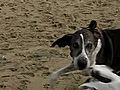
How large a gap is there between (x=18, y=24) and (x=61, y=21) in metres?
0.72

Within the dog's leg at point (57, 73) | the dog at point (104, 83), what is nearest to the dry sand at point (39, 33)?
the dog's leg at point (57, 73)

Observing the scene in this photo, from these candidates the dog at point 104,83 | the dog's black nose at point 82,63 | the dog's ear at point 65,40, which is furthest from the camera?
the dog's ear at point 65,40

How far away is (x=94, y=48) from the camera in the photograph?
4703 millimetres

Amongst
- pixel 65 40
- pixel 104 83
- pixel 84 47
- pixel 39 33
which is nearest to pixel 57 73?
pixel 65 40

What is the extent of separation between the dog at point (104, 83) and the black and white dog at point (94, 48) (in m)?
0.75

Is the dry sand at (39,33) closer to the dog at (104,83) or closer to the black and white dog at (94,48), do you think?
the black and white dog at (94,48)

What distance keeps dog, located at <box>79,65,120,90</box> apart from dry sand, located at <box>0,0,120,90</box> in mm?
1313

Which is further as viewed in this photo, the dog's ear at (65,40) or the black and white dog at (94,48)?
the dog's ear at (65,40)

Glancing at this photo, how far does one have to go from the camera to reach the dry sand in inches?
212

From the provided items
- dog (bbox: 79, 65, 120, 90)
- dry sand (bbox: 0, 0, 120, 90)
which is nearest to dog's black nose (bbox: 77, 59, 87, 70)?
dry sand (bbox: 0, 0, 120, 90)

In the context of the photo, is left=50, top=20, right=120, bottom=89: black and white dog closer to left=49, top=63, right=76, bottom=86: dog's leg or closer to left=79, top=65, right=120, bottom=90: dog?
left=49, top=63, right=76, bottom=86: dog's leg

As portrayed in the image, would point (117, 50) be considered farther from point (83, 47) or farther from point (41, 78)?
point (41, 78)

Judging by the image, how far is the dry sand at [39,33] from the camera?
538cm

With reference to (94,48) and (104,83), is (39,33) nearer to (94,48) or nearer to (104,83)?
(94,48)
